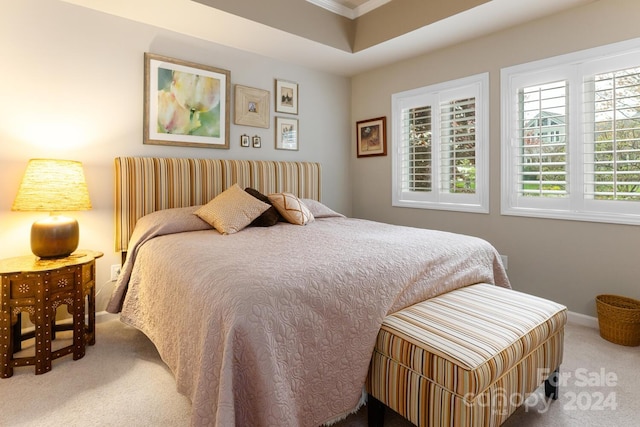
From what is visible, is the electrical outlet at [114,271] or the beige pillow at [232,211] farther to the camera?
the electrical outlet at [114,271]

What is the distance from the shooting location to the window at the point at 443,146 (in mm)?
3180

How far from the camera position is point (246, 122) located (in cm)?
344

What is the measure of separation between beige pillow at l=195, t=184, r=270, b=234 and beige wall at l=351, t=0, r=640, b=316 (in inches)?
72.8

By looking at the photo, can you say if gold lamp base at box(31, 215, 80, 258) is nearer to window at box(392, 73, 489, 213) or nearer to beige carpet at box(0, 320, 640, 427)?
beige carpet at box(0, 320, 640, 427)

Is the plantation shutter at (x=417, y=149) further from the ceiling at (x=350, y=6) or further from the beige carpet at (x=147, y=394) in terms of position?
the beige carpet at (x=147, y=394)

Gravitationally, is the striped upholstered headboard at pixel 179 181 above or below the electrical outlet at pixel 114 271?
above

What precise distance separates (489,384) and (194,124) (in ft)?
9.55

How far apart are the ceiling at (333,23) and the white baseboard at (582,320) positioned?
2.32 metres

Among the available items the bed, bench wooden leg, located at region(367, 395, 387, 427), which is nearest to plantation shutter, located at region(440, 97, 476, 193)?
the bed

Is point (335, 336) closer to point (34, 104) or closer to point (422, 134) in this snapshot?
point (34, 104)

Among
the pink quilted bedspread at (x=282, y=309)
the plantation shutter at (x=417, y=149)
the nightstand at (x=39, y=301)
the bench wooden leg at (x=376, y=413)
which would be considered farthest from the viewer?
the plantation shutter at (x=417, y=149)

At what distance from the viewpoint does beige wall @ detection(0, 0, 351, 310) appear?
2.33 meters

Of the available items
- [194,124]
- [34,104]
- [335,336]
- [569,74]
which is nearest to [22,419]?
[335,336]

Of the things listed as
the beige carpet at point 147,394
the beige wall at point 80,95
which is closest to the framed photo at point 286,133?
the beige wall at point 80,95
